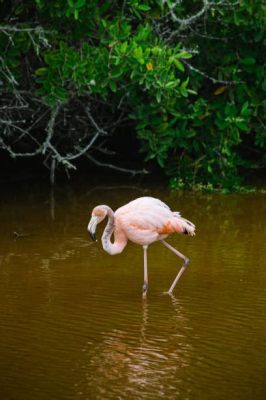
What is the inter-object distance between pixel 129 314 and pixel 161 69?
4.09 meters

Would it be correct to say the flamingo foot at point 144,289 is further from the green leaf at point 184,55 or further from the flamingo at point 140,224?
the green leaf at point 184,55

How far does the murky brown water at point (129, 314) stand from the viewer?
6066 millimetres

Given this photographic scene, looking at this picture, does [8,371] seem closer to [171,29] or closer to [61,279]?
[61,279]

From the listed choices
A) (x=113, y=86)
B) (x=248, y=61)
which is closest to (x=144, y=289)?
(x=113, y=86)

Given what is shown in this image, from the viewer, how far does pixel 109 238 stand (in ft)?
28.0

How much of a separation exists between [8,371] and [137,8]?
5883 mm

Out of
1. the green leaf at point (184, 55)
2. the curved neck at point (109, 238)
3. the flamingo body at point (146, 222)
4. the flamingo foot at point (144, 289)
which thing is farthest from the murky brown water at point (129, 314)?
the green leaf at point (184, 55)

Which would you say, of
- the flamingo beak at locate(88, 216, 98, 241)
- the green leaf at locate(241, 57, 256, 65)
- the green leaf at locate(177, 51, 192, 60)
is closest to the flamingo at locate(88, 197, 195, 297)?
the flamingo beak at locate(88, 216, 98, 241)

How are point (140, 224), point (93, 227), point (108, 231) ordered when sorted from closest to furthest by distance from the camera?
point (93, 227) < point (140, 224) < point (108, 231)

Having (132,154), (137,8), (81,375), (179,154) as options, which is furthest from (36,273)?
(132,154)

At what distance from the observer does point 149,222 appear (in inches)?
330

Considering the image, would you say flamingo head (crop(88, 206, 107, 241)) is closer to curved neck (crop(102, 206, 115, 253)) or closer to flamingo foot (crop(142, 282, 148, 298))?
curved neck (crop(102, 206, 115, 253))

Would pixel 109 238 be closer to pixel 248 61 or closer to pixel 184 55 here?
pixel 184 55

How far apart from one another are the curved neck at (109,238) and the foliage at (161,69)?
9.32 feet
